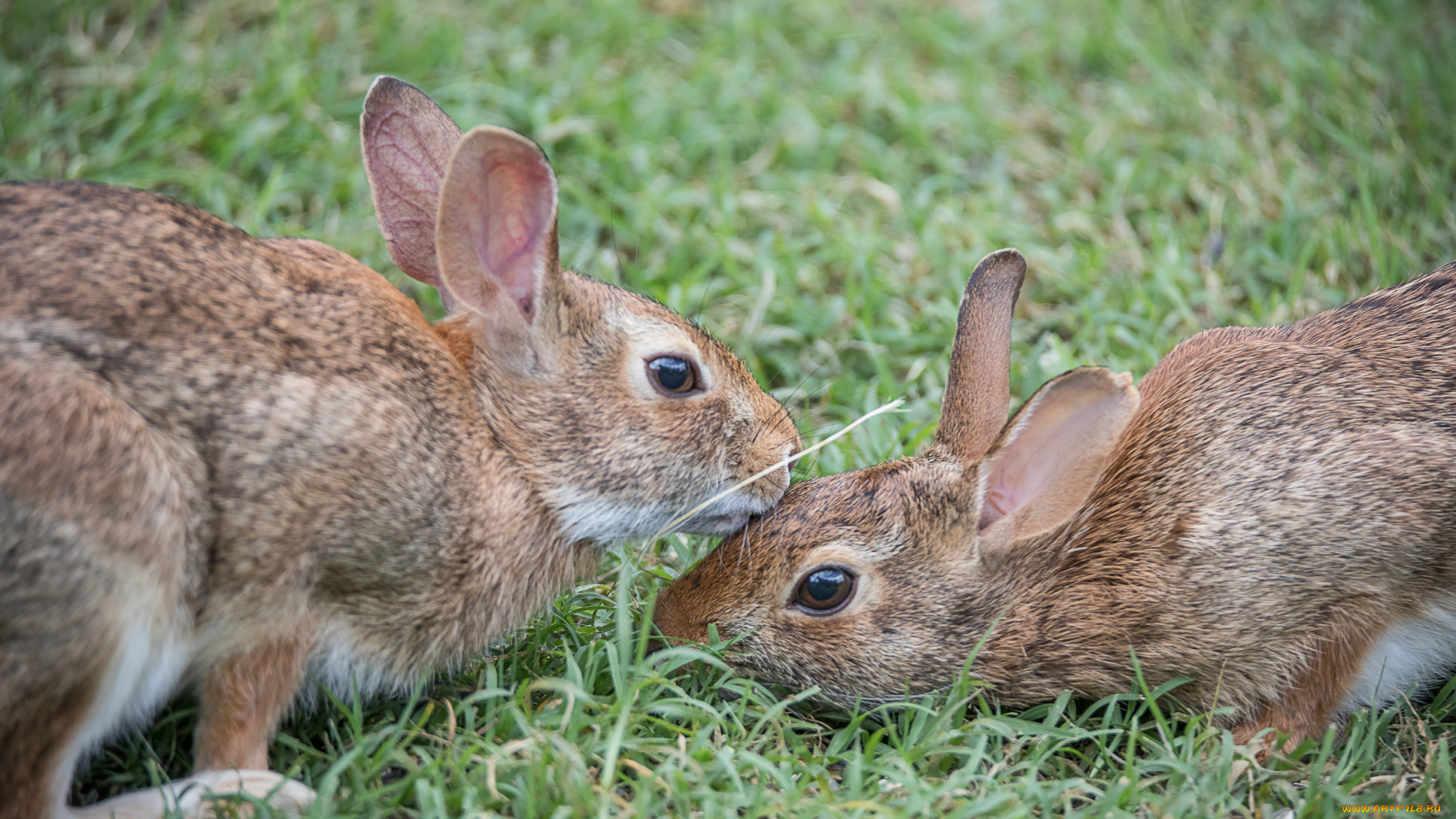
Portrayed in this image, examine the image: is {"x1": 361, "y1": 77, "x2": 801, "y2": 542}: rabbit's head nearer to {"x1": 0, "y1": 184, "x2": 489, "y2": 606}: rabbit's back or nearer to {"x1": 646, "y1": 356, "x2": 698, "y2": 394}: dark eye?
{"x1": 646, "y1": 356, "x2": 698, "y2": 394}: dark eye

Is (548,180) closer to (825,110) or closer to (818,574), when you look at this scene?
(818,574)

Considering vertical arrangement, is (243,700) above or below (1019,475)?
below

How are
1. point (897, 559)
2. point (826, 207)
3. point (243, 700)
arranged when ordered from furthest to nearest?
point (826, 207), point (897, 559), point (243, 700)

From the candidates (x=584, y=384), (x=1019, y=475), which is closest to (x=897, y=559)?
(x=1019, y=475)

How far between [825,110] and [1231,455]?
3.55 meters

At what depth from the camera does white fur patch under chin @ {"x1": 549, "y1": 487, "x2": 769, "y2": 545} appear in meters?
3.56

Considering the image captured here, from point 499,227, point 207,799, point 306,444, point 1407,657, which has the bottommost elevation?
point 207,799

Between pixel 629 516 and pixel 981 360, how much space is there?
4.18ft

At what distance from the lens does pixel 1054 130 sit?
6.66 metres

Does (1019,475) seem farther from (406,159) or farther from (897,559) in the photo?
(406,159)

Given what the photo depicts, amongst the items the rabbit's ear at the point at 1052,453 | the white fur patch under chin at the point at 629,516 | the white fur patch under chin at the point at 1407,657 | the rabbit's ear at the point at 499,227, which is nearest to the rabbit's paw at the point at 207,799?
the white fur patch under chin at the point at 629,516

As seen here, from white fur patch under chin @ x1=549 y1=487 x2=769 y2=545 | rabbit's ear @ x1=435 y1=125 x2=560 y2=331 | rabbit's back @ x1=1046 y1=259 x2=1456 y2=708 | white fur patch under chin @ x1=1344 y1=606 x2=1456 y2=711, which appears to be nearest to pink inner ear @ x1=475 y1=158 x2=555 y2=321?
rabbit's ear @ x1=435 y1=125 x2=560 y2=331

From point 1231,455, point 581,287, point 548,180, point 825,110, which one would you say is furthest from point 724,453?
point 825,110

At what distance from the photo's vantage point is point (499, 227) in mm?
3523
